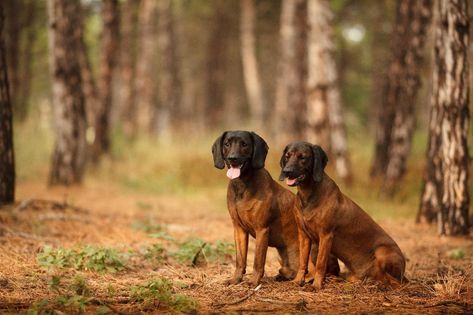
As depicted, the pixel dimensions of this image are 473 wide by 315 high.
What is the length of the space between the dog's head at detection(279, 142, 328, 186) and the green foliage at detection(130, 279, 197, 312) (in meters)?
1.34

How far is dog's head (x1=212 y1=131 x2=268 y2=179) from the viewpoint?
5281mm

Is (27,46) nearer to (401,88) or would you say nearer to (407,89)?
(401,88)

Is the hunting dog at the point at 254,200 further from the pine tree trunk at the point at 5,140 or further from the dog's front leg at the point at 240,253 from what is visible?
the pine tree trunk at the point at 5,140

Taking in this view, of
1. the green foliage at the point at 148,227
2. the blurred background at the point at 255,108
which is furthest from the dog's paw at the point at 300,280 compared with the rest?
the blurred background at the point at 255,108

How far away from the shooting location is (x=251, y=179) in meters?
5.49

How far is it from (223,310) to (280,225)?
131 centimetres

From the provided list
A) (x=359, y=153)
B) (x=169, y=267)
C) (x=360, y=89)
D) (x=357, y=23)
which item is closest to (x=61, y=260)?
(x=169, y=267)

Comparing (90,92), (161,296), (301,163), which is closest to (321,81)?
(90,92)

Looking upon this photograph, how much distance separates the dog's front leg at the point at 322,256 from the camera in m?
5.37

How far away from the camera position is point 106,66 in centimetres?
1695

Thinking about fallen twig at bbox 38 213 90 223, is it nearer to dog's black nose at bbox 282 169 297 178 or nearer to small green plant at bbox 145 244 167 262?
small green plant at bbox 145 244 167 262

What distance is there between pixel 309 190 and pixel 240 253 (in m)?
0.89

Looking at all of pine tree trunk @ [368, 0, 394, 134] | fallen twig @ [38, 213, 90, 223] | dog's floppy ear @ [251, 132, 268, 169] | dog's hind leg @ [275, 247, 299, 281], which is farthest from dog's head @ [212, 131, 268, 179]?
pine tree trunk @ [368, 0, 394, 134]

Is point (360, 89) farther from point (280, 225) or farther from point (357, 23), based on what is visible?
point (280, 225)
